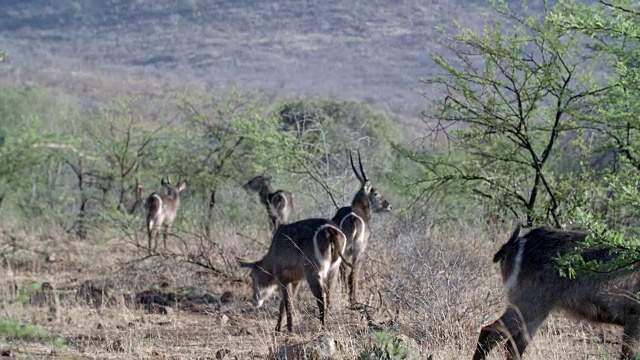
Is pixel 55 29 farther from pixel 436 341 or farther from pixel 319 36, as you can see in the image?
pixel 436 341

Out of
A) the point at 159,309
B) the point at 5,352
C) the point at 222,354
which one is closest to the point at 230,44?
the point at 159,309

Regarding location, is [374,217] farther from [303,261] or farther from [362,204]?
[303,261]

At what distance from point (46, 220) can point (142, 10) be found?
67.3 m

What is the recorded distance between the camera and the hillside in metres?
64.7

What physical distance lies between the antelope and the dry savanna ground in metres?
0.24

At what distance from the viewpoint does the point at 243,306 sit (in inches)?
427

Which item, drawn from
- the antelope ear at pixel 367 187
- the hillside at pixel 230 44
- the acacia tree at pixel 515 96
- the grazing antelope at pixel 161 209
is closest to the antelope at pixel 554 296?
the acacia tree at pixel 515 96

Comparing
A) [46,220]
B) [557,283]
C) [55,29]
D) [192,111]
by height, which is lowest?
[55,29]

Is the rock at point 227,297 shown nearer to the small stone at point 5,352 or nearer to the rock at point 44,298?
the rock at point 44,298

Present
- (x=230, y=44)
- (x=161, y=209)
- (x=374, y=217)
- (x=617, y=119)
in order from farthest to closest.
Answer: (x=230, y=44), (x=161, y=209), (x=374, y=217), (x=617, y=119)

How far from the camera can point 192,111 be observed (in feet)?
68.8

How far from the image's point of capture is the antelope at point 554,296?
6871 mm

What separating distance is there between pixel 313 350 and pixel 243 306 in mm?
3992

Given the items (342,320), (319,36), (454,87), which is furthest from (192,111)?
(319,36)
